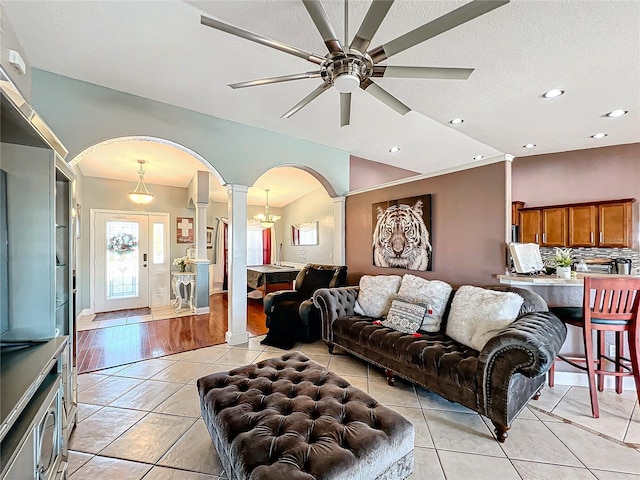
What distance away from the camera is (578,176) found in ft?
17.5

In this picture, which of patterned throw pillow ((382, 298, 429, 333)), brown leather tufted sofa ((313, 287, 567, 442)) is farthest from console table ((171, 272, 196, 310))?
patterned throw pillow ((382, 298, 429, 333))

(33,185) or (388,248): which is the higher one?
(33,185)

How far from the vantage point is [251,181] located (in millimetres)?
4074

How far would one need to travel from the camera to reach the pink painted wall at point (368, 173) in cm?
566

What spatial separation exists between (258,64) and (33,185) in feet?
6.34

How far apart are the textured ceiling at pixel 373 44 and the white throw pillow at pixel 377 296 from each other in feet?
6.81

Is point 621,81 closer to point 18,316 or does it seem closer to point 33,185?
point 33,185

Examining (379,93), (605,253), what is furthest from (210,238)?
(605,253)

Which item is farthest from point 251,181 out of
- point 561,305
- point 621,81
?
point 621,81

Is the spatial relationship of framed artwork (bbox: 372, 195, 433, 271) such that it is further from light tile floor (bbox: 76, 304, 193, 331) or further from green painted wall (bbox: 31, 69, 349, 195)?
light tile floor (bbox: 76, 304, 193, 331)

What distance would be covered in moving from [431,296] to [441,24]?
2287 mm

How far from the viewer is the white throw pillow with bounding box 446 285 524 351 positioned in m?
2.32

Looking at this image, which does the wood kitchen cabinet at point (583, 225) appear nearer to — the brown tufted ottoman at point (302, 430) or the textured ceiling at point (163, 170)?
the textured ceiling at point (163, 170)

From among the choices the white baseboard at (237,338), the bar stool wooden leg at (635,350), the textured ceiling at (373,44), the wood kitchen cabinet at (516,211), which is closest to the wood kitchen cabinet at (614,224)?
the wood kitchen cabinet at (516,211)
